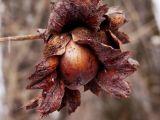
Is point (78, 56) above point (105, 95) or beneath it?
above

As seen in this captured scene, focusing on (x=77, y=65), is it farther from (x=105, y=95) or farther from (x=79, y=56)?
(x=105, y=95)

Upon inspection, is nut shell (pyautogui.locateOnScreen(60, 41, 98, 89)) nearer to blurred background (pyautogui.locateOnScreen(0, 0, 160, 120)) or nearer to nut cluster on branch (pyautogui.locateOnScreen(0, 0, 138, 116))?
nut cluster on branch (pyautogui.locateOnScreen(0, 0, 138, 116))

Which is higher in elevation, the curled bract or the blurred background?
the curled bract

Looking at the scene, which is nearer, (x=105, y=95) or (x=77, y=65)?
(x=77, y=65)

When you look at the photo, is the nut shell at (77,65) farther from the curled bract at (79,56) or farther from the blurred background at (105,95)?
the blurred background at (105,95)

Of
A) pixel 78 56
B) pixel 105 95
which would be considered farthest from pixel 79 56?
pixel 105 95

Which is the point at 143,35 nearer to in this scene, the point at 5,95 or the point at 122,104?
the point at 122,104

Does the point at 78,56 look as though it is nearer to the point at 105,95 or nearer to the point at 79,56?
the point at 79,56

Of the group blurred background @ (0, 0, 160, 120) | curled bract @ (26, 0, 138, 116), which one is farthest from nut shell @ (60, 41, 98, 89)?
blurred background @ (0, 0, 160, 120)
